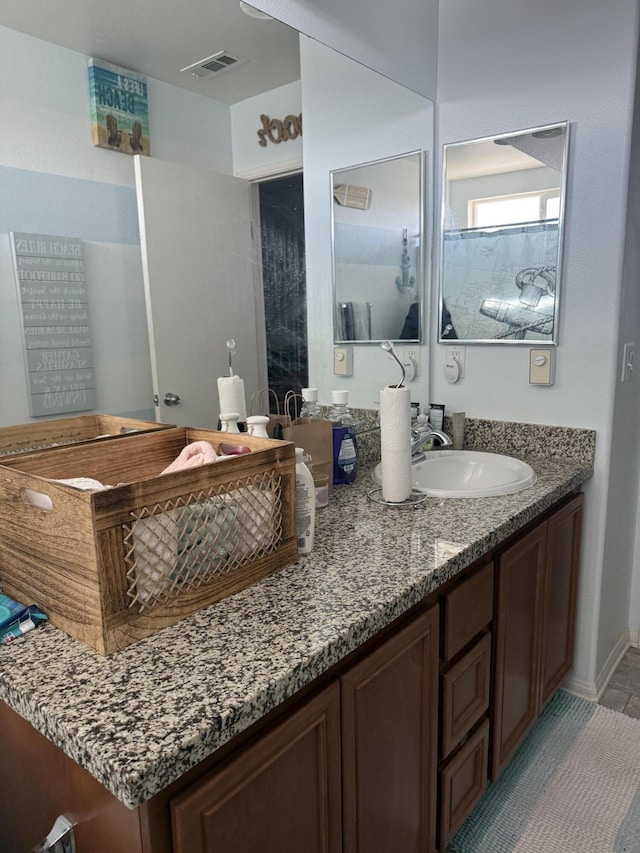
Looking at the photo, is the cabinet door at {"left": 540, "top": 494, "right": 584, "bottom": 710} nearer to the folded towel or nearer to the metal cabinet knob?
the folded towel

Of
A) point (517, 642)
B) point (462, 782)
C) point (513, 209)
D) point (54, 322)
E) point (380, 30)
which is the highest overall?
point (380, 30)

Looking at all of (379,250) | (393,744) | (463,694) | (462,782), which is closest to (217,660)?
(393,744)

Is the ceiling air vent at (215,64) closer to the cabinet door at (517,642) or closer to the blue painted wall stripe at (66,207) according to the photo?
the blue painted wall stripe at (66,207)

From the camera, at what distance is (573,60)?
178 centimetres

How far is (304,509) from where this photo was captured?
1217 mm

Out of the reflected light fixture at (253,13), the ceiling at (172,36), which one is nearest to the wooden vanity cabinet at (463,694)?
the ceiling at (172,36)

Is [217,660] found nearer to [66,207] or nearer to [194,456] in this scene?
[194,456]

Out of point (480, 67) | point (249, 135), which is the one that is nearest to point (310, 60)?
point (249, 135)

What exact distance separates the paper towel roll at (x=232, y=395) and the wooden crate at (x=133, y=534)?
0.26 metres

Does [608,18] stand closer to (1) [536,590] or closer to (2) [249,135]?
(2) [249,135]

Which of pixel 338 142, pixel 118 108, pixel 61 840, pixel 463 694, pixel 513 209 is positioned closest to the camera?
pixel 61 840

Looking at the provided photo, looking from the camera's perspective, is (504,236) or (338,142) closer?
(338,142)

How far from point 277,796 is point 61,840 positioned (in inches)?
11.8

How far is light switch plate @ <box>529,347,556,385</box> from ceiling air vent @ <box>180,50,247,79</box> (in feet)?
4.12
